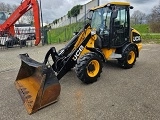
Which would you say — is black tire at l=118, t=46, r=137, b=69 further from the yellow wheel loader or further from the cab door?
the cab door

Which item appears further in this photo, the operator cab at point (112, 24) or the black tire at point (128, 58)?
the black tire at point (128, 58)

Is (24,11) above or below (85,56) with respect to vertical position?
above

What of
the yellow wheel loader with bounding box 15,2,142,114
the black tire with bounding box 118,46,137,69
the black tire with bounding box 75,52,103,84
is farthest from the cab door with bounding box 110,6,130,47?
the black tire with bounding box 75,52,103,84

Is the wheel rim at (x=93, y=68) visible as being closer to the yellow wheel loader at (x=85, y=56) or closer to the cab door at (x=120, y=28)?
the yellow wheel loader at (x=85, y=56)

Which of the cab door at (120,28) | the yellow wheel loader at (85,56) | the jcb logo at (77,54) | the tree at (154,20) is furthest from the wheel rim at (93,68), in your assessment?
the tree at (154,20)

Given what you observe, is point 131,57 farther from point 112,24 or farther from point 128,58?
point 112,24

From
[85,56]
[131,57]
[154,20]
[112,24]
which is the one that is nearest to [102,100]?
[85,56]

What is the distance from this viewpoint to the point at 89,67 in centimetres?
459

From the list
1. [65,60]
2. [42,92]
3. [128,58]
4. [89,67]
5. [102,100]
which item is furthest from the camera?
[128,58]

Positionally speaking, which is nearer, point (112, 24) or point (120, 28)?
point (112, 24)

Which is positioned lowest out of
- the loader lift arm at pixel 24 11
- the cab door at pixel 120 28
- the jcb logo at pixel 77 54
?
the jcb logo at pixel 77 54

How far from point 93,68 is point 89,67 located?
168 mm

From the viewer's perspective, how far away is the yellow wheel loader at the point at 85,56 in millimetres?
3518

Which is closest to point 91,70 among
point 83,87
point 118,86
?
point 83,87
